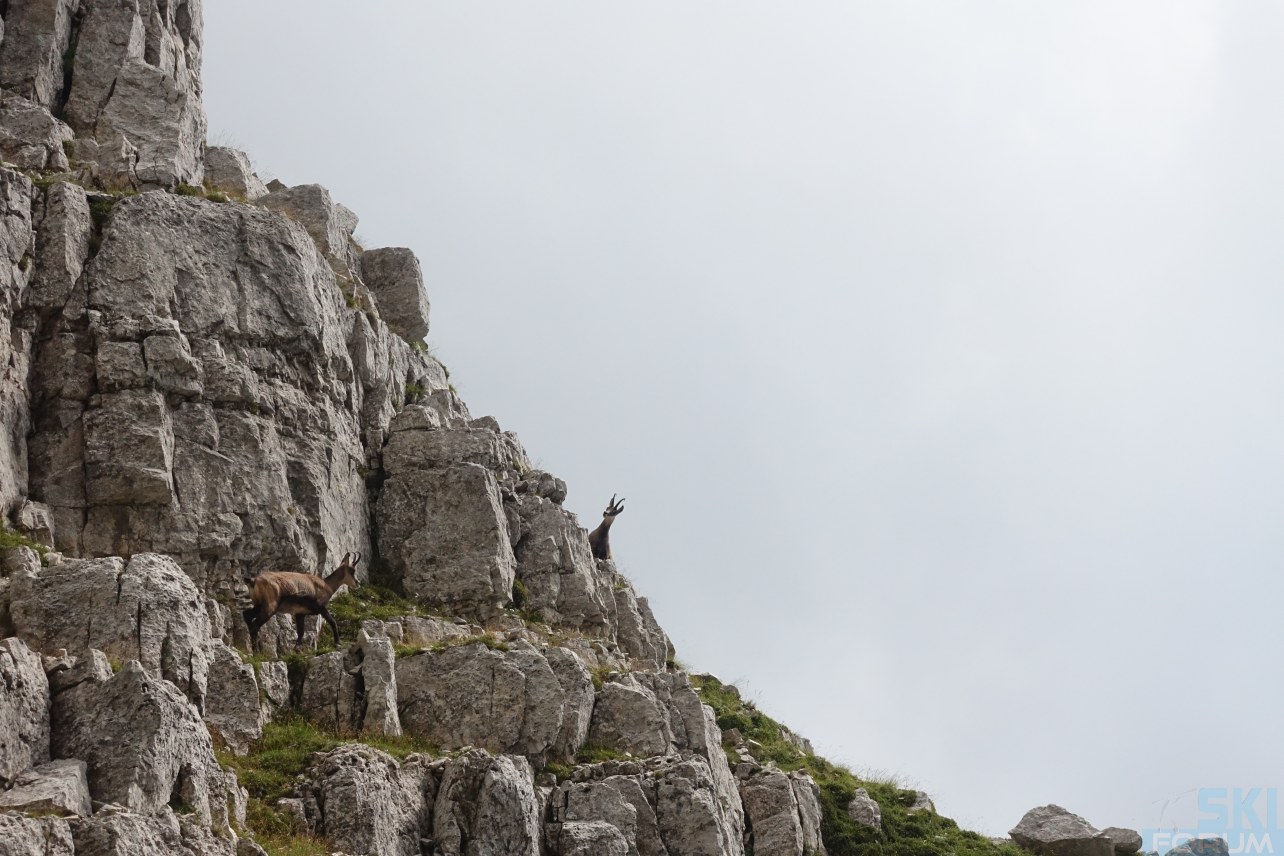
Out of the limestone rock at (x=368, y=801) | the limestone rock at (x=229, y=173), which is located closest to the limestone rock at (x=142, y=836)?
the limestone rock at (x=368, y=801)

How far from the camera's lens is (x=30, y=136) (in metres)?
30.2

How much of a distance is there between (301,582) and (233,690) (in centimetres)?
446

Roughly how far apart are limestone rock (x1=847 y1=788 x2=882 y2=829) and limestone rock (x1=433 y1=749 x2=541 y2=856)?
15571 mm

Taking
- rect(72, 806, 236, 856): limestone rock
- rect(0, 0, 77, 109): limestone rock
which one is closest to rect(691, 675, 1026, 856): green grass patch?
rect(72, 806, 236, 856): limestone rock

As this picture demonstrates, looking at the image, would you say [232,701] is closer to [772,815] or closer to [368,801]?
[368,801]

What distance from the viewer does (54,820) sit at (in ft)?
45.2

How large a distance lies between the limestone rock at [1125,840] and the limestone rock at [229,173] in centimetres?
3210

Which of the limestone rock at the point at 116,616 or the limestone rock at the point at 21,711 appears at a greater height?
the limestone rock at the point at 116,616

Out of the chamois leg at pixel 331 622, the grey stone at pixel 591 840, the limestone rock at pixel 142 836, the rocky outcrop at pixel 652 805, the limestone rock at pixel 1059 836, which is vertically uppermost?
the limestone rock at pixel 1059 836

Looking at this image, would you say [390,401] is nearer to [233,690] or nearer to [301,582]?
[301,582]

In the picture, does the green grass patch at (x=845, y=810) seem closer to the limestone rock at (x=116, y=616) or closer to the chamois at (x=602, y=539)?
the chamois at (x=602, y=539)

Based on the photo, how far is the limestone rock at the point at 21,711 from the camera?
15047mm

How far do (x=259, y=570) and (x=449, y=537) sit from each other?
535 centimetres

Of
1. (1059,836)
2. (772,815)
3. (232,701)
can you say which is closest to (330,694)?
(232,701)
